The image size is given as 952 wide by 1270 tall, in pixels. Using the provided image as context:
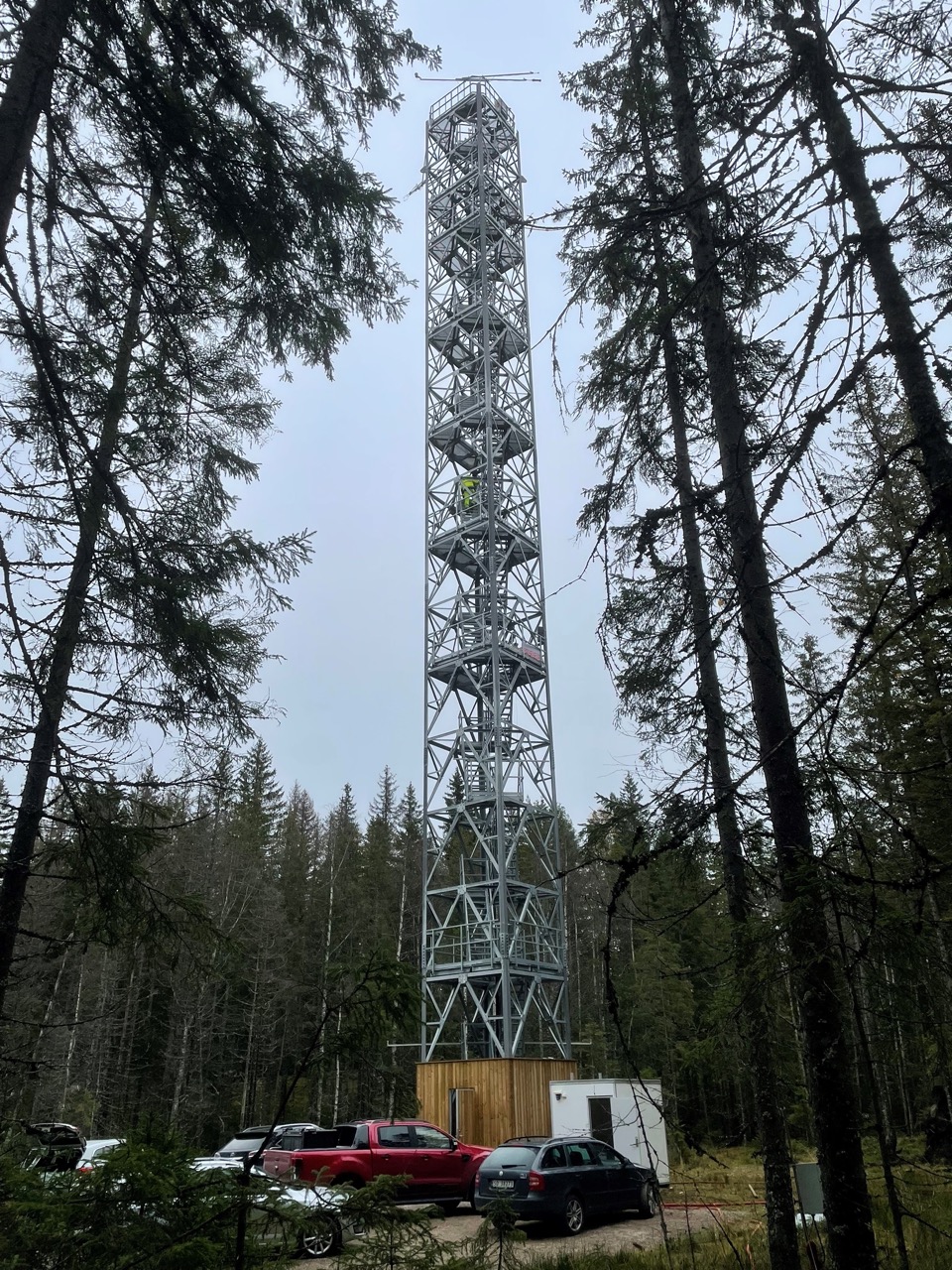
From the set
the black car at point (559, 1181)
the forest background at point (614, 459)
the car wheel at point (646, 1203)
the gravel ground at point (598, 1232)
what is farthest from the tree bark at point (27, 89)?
the car wheel at point (646, 1203)

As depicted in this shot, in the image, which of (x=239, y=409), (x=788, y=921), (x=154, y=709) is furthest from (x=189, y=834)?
(x=788, y=921)

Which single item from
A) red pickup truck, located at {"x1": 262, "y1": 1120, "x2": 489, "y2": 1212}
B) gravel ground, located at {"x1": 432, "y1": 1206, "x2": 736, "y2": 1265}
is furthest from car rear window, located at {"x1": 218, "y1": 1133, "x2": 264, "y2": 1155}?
gravel ground, located at {"x1": 432, "y1": 1206, "x2": 736, "y2": 1265}

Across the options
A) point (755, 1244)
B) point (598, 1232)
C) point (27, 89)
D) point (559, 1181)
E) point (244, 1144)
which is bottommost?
point (598, 1232)

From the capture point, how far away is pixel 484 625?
2242 centimetres

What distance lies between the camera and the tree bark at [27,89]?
4.61 metres

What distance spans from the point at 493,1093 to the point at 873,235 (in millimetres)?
17596

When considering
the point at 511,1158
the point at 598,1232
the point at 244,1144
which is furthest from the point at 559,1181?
the point at 244,1144

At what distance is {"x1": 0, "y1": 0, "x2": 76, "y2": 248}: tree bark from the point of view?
181 inches

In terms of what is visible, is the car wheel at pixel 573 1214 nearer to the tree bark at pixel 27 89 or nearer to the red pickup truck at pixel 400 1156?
the red pickup truck at pixel 400 1156

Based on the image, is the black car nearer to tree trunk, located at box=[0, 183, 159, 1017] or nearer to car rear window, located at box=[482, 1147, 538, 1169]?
car rear window, located at box=[482, 1147, 538, 1169]

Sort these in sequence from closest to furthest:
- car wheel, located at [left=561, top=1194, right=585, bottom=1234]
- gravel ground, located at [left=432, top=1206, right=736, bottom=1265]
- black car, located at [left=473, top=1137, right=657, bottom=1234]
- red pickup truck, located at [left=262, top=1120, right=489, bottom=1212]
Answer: gravel ground, located at [left=432, top=1206, right=736, bottom=1265]
black car, located at [left=473, top=1137, right=657, bottom=1234]
car wheel, located at [left=561, top=1194, right=585, bottom=1234]
red pickup truck, located at [left=262, top=1120, right=489, bottom=1212]

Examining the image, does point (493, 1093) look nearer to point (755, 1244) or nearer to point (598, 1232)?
point (598, 1232)

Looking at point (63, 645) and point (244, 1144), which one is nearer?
point (63, 645)

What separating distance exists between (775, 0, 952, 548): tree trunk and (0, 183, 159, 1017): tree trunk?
12.5 ft
